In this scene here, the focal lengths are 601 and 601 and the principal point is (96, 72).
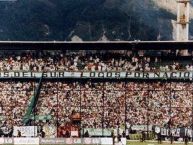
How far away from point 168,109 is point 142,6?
80014mm

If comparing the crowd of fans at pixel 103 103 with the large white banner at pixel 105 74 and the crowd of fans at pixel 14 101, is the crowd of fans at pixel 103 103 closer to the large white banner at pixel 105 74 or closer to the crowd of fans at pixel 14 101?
the crowd of fans at pixel 14 101

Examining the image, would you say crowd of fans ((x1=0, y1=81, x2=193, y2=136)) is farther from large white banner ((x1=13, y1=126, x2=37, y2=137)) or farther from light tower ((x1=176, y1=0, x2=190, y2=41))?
light tower ((x1=176, y1=0, x2=190, y2=41))

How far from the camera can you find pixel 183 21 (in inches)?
3002

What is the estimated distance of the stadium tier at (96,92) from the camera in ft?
179

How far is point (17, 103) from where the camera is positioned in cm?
5784

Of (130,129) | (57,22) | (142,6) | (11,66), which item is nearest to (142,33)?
(142,6)

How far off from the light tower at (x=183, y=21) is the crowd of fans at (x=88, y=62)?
545 inches

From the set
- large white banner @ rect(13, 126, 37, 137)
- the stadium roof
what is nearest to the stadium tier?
the stadium roof

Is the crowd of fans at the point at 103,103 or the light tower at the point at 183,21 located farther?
the light tower at the point at 183,21

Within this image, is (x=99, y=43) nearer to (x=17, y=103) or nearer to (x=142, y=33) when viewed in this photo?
(x=17, y=103)

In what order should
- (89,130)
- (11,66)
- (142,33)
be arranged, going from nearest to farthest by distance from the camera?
(89,130) < (11,66) < (142,33)

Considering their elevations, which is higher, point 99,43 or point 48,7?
point 48,7

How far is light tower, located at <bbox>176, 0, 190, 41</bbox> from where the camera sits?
76000 mm

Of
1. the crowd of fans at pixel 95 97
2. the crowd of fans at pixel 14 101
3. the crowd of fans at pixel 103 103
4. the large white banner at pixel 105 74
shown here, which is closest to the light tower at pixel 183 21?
the crowd of fans at pixel 95 97
